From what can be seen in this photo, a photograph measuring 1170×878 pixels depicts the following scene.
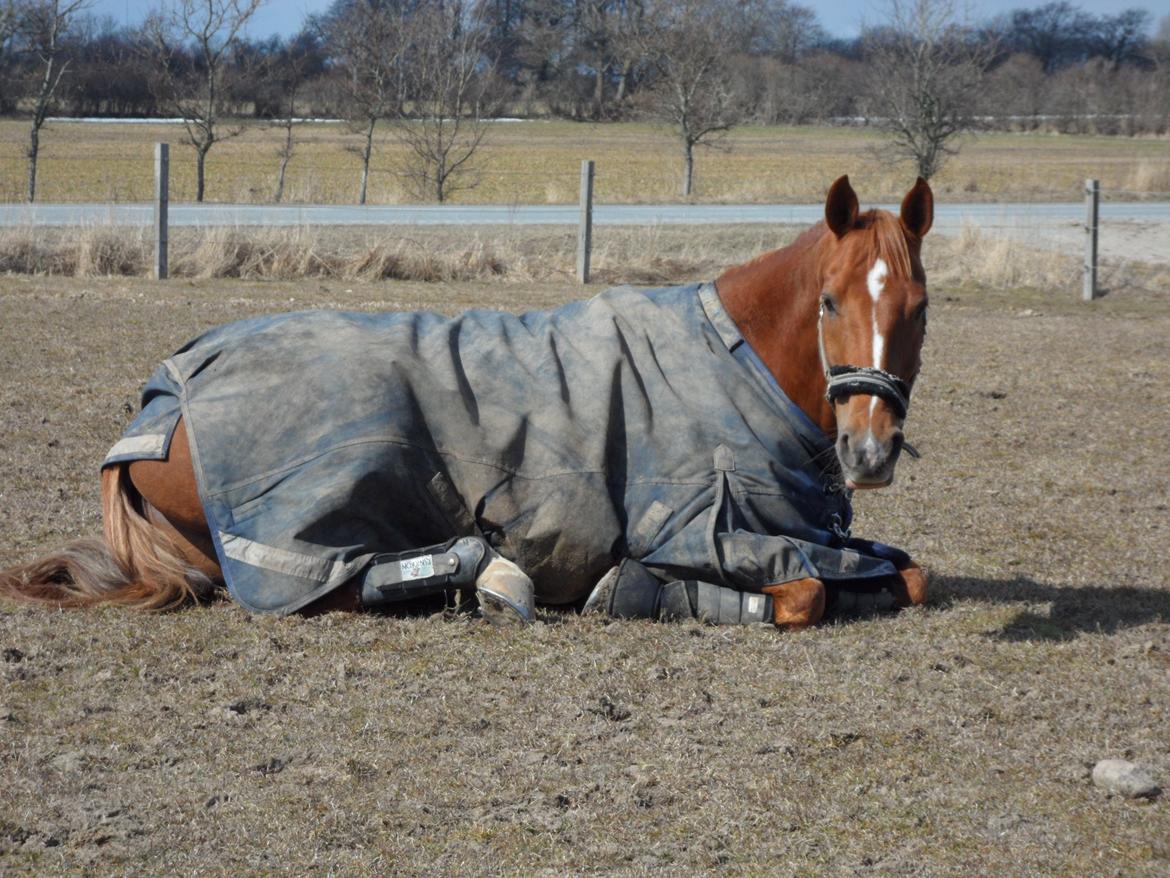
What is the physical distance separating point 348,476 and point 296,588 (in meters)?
0.45

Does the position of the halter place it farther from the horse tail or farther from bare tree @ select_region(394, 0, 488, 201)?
A: bare tree @ select_region(394, 0, 488, 201)

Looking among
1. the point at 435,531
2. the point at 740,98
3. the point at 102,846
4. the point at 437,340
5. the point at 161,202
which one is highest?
the point at 740,98

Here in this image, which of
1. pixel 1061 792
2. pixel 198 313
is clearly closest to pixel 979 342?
pixel 198 313

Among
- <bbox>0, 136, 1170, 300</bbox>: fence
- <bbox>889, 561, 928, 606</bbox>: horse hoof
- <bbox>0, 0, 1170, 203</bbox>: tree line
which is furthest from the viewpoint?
<bbox>0, 0, 1170, 203</bbox>: tree line

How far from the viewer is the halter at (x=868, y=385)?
429 cm

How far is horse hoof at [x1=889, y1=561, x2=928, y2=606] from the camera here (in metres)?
5.09

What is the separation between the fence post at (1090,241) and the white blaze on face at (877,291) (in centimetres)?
1318

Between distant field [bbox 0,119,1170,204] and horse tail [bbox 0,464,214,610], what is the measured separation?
23.1m

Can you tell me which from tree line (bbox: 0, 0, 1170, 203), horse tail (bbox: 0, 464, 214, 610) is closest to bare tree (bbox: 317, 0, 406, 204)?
tree line (bbox: 0, 0, 1170, 203)

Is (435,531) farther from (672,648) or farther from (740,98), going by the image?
(740,98)

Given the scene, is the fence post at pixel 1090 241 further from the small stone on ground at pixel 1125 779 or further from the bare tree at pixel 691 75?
the bare tree at pixel 691 75

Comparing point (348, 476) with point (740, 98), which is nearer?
point (348, 476)

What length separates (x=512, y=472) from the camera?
486 centimetres

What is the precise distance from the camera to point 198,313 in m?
12.6
